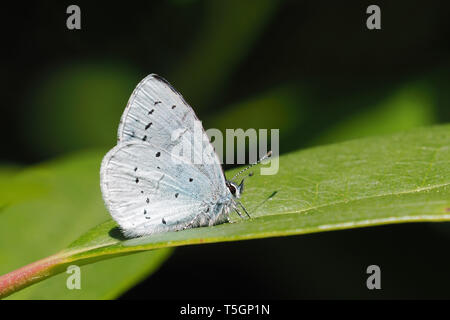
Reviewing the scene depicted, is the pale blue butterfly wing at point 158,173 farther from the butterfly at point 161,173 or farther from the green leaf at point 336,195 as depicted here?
the green leaf at point 336,195

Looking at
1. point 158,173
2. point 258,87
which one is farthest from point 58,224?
point 258,87

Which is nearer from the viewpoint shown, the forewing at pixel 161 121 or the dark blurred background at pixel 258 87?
the forewing at pixel 161 121

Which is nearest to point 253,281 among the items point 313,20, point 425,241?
point 425,241

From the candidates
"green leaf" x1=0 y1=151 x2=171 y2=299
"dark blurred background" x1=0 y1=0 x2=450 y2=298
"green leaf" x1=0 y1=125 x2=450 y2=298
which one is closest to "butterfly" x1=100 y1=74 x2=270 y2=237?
"green leaf" x1=0 y1=125 x2=450 y2=298

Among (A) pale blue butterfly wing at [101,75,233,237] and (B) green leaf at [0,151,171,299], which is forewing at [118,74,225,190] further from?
(B) green leaf at [0,151,171,299]

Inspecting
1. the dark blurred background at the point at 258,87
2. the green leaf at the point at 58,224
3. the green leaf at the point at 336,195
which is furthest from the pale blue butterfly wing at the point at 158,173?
the dark blurred background at the point at 258,87

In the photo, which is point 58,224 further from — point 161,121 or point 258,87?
point 258,87
